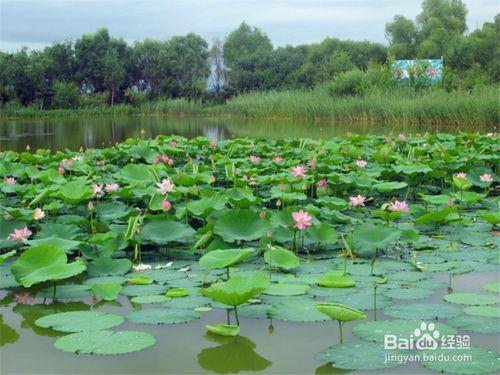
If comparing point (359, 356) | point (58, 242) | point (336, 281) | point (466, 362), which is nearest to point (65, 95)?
point (58, 242)

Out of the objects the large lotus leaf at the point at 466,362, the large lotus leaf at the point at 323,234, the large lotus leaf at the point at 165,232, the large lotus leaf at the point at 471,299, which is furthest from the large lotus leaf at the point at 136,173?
the large lotus leaf at the point at 466,362

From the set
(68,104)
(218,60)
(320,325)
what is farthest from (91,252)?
(218,60)

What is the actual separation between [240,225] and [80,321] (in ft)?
2.66

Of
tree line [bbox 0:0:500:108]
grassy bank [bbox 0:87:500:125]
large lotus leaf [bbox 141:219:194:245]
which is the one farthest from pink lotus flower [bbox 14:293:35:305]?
tree line [bbox 0:0:500:108]

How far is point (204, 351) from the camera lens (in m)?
1.67

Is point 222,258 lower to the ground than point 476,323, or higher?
higher

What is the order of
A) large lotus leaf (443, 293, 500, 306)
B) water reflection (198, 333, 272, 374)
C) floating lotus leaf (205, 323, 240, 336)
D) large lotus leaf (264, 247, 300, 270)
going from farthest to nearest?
1. large lotus leaf (264, 247, 300, 270)
2. large lotus leaf (443, 293, 500, 306)
3. floating lotus leaf (205, 323, 240, 336)
4. water reflection (198, 333, 272, 374)

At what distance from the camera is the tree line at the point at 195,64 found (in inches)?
1029

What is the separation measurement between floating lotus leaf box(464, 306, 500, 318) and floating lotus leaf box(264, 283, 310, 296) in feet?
1.61

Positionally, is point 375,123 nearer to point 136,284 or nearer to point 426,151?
point 426,151

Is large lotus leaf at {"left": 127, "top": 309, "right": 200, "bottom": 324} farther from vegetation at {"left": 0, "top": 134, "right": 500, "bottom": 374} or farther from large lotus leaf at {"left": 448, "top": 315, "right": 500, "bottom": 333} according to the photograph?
large lotus leaf at {"left": 448, "top": 315, "right": 500, "bottom": 333}

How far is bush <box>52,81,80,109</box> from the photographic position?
25.4 m

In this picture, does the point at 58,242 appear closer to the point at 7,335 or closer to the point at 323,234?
the point at 7,335

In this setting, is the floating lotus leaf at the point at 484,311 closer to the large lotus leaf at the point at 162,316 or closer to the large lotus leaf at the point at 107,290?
the large lotus leaf at the point at 162,316
